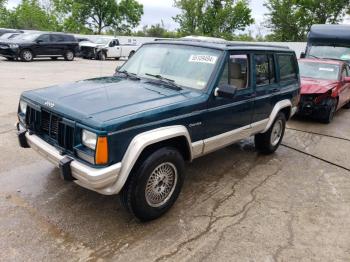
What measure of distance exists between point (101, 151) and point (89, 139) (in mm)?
183

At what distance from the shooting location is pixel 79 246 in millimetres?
3197

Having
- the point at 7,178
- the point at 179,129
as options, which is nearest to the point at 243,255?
the point at 179,129

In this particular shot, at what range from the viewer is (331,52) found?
12.5 meters

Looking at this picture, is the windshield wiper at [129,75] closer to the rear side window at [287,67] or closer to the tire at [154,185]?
the tire at [154,185]

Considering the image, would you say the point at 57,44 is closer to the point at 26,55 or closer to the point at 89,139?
the point at 26,55

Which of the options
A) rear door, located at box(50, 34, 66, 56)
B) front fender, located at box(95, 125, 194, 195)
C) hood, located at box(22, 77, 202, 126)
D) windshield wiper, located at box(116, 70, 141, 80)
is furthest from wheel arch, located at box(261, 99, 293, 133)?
rear door, located at box(50, 34, 66, 56)

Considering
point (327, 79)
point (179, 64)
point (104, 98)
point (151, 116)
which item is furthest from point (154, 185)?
point (327, 79)

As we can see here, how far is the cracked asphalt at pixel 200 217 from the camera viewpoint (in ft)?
10.6

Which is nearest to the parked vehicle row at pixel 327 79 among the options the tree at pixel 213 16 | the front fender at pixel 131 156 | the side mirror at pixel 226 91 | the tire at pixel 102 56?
the side mirror at pixel 226 91

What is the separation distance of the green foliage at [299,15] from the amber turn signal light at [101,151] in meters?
42.4

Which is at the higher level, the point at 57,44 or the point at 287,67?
the point at 287,67

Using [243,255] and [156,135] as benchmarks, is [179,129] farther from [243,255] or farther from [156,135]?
[243,255]

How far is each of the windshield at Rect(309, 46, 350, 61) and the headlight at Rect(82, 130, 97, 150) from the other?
37.1 feet

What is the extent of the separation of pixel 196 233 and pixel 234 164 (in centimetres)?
215
